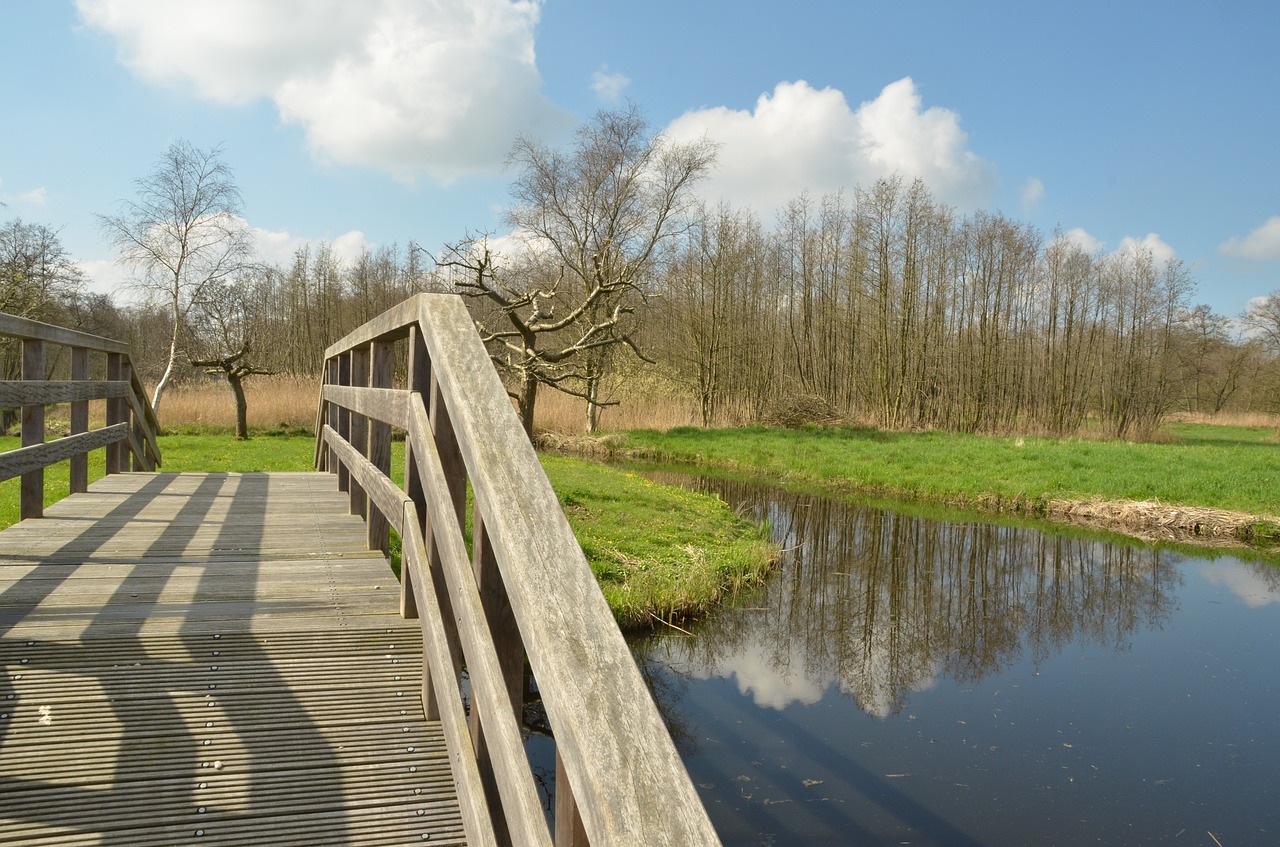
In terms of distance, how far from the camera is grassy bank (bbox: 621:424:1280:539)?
1530 centimetres

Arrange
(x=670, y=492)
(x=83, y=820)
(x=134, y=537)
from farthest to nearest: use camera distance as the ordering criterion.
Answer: (x=670, y=492), (x=134, y=537), (x=83, y=820)

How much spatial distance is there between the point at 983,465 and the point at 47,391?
1867 cm

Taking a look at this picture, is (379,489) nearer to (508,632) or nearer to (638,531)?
(508,632)

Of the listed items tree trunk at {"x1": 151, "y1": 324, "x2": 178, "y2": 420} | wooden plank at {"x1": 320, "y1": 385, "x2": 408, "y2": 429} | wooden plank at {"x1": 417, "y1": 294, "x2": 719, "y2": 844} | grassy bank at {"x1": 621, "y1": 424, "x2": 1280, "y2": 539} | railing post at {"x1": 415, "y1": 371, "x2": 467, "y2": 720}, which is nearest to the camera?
wooden plank at {"x1": 417, "y1": 294, "x2": 719, "y2": 844}

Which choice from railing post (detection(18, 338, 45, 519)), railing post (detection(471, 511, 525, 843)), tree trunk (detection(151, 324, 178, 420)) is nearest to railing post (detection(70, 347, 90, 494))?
railing post (detection(18, 338, 45, 519))

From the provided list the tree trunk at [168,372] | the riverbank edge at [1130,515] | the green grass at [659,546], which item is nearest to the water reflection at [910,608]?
the green grass at [659,546]

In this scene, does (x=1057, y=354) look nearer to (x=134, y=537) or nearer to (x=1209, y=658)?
(x=1209, y=658)

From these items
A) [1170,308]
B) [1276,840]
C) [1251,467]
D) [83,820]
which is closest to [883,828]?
[1276,840]

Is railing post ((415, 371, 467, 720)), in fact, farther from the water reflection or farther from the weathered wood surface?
the water reflection

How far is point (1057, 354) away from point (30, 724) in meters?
36.1

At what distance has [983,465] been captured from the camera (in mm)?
19125

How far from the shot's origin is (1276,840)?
15.4 ft

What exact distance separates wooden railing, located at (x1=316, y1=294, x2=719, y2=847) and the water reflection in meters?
4.67

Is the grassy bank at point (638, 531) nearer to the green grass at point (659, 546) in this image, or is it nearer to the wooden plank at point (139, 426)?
the green grass at point (659, 546)
